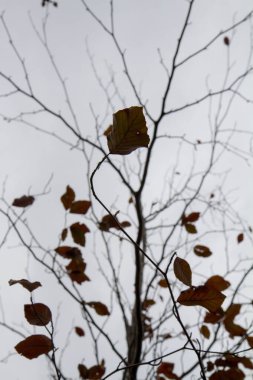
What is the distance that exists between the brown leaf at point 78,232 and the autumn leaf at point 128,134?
1.31m

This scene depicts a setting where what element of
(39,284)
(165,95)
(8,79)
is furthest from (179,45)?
(39,284)

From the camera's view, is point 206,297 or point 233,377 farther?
point 233,377

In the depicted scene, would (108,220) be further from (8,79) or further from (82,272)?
(8,79)

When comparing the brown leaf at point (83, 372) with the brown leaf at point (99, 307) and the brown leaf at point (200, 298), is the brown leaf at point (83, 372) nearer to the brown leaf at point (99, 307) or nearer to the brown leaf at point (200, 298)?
the brown leaf at point (99, 307)

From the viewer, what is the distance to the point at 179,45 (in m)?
2.10

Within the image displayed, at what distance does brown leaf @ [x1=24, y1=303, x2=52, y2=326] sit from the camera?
110 centimetres

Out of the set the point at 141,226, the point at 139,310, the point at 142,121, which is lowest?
the point at 142,121

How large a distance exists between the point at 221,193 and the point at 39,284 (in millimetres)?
2921

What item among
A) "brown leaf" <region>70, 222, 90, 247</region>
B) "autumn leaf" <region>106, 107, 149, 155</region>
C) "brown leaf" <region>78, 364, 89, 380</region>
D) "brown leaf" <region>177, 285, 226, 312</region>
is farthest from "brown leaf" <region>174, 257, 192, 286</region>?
"brown leaf" <region>78, 364, 89, 380</region>

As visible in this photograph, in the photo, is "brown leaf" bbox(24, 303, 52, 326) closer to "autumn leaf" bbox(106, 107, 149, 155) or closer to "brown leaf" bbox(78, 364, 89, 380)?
"autumn leaf" bbox(106, 107, 149, 155)

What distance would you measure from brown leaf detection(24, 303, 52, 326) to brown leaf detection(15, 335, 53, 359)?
53 millimetres

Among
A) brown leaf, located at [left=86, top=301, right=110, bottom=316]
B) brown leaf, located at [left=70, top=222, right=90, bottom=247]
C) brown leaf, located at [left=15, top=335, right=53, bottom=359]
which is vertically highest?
brown leaf, located at [left=70, top=222, right=90, bottom=247]

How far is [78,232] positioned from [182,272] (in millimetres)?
1180

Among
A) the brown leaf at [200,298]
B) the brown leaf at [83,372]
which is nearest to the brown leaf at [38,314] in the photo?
the brown leaf at [200,298]
